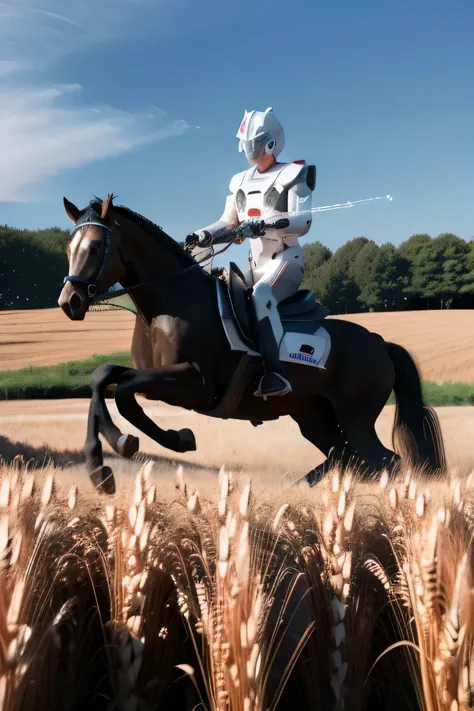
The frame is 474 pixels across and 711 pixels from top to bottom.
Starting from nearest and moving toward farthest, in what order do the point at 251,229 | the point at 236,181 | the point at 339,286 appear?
the point at 251,229, the point at 236,181, the point at 339,286

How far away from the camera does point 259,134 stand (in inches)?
209

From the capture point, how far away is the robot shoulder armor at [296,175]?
16.9 feet

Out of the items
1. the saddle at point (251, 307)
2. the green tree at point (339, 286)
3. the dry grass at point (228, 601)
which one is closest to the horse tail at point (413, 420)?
the saddle at point (251, 307)

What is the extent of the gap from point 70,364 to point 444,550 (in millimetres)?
8737

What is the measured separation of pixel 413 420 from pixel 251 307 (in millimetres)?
1972

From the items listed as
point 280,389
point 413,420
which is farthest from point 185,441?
point 413,420

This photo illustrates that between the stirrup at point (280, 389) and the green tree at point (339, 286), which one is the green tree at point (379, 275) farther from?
the stirrup at point (280, 389)

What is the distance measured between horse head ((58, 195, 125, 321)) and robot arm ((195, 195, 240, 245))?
3.17 ft

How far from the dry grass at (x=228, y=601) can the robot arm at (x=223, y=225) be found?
2.84 meters

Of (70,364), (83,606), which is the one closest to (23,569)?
(83,606)

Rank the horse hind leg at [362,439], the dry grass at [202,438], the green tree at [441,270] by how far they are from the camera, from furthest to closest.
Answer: the green tree at [441,270] < the dry grass at [202,438] < the horse hind leg at [362,439]

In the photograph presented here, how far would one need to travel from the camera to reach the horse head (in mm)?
4215

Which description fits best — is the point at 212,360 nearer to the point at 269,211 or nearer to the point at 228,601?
the point at 269,211

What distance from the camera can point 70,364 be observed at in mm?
10344
